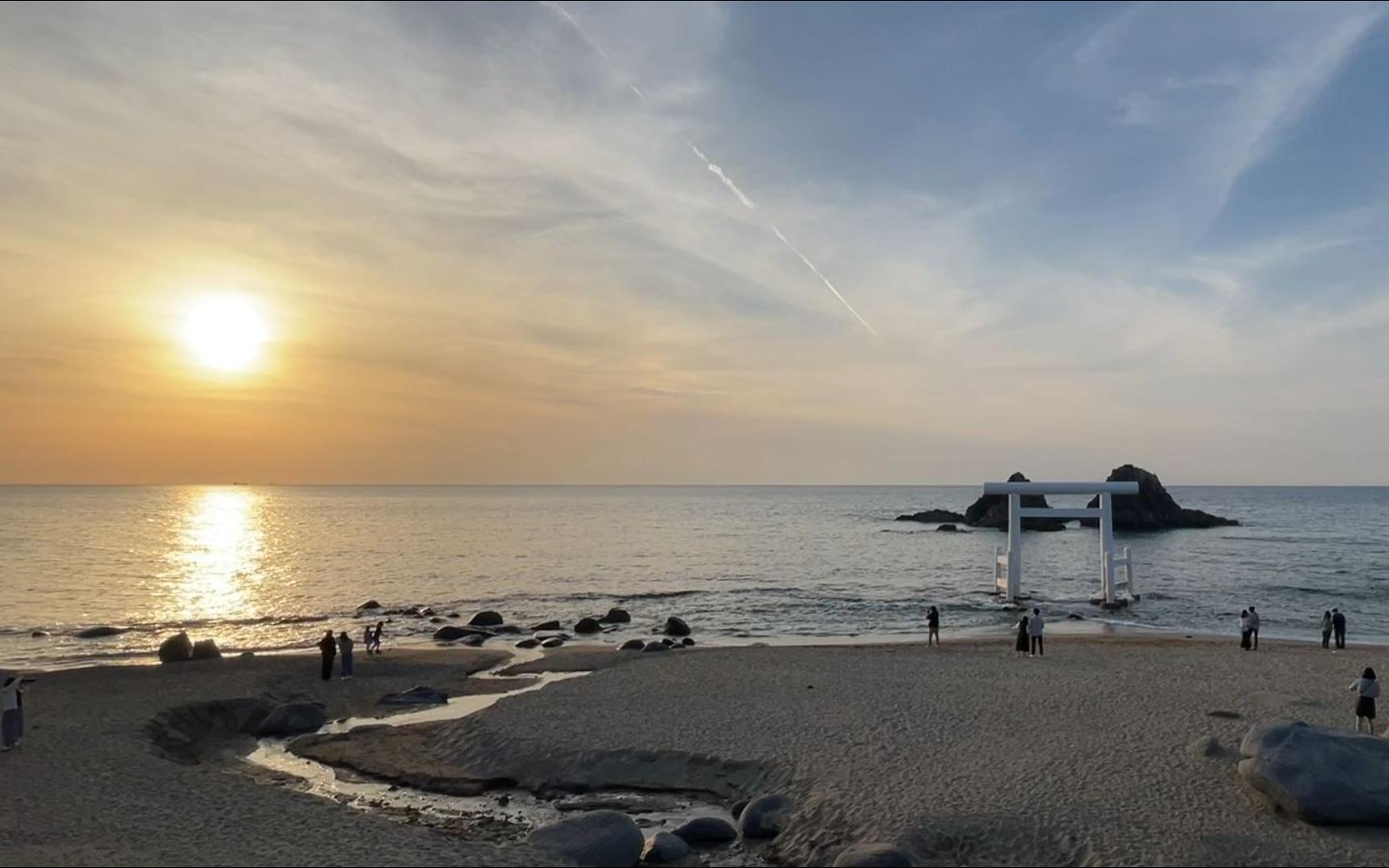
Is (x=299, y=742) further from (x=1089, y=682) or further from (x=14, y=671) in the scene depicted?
(x=1089, y=682)

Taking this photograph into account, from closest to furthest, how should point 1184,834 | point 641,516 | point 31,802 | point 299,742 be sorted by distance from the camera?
1. point 1184,834
2. point 31,802
3. point 299,742
4. point 641,516

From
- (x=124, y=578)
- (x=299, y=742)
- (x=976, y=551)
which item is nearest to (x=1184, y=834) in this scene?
(x=299, y=742)

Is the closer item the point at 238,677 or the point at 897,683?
the point at 897,683

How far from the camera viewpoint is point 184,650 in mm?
27875

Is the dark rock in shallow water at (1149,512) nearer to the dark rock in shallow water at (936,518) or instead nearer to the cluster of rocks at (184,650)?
the dark rock in shallow water at (936,518)

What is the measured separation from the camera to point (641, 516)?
490 feet

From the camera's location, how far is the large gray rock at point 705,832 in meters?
13.2

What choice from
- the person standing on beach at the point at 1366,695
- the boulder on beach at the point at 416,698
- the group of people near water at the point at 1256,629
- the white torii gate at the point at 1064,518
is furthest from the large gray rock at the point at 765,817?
the white torii gate at the point at 1064,518

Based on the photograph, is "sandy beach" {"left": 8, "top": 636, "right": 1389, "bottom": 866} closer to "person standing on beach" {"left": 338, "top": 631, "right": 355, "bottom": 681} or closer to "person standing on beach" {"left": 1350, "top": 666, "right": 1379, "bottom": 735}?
"person standing on beach" {"left": 338, "top": 631, "right": 355, "bottom": 681}

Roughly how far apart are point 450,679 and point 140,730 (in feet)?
28.7

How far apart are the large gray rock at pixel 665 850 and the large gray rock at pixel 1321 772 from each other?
8.51 metres

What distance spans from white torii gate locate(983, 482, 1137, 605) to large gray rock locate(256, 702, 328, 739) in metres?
35.2

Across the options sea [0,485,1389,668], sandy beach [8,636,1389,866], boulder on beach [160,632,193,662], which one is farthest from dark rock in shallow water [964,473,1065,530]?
boulder on beach [160,632,193,662]

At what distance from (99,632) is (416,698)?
861 inches
